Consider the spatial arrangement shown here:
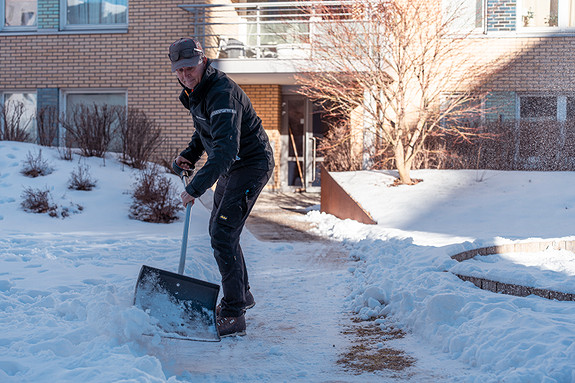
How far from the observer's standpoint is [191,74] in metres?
4.41

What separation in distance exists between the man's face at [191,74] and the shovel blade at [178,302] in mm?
1235

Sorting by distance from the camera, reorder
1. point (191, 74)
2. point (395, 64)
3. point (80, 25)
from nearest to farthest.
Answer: point (191, 74) → point (395, 64) → point (80, 25)

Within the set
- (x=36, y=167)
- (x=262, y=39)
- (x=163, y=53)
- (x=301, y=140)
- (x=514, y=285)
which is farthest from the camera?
(x=301, y=140)

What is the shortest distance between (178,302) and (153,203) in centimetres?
544

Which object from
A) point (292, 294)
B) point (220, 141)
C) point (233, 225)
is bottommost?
point (292, 294)

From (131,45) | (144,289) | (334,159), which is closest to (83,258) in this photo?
(144,289)

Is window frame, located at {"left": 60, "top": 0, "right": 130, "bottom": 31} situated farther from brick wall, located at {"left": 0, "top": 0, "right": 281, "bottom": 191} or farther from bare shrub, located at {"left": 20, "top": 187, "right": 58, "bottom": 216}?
bare shrub, located at {"left": 20, "top": 187, "right": 58, "bottom": 216}

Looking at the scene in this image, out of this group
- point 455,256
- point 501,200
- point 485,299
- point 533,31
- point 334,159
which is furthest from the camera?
point 533,31

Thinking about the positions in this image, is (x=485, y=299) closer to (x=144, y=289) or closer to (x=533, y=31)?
(x=144, y=289)

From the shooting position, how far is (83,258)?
671cm

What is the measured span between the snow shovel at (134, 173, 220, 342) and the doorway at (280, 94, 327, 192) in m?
15.6

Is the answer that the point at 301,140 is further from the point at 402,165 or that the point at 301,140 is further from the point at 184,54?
the point at 184,54

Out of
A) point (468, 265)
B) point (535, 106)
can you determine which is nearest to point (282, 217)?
point (468, 265)

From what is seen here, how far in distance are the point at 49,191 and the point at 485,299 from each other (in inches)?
270
